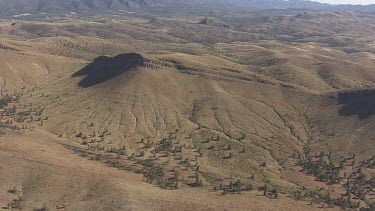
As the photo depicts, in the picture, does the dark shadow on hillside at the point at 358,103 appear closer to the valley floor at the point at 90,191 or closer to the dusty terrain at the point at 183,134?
the dusty terrain at the point at 183,134

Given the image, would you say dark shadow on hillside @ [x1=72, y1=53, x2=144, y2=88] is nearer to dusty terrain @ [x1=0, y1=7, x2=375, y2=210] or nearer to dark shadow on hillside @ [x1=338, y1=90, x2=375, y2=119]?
dusty terrain @ [x1=0, y1=7, x2=375, y2=210]

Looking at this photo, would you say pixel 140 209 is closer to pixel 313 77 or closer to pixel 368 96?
pixel 368 96

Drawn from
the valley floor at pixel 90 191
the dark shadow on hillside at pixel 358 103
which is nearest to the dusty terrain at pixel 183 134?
the valley floor at pixel 90 191

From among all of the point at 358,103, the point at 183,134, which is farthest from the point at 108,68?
the point at 358,103

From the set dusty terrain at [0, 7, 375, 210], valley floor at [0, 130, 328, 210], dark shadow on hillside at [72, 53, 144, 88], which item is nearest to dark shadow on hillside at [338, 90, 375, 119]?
dusty terrain at [0, 7, 375, 210]

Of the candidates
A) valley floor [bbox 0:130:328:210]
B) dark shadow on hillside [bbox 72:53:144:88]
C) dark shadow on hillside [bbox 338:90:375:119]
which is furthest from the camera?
dark shadow on hillside [bbox 72:53:144:88]
